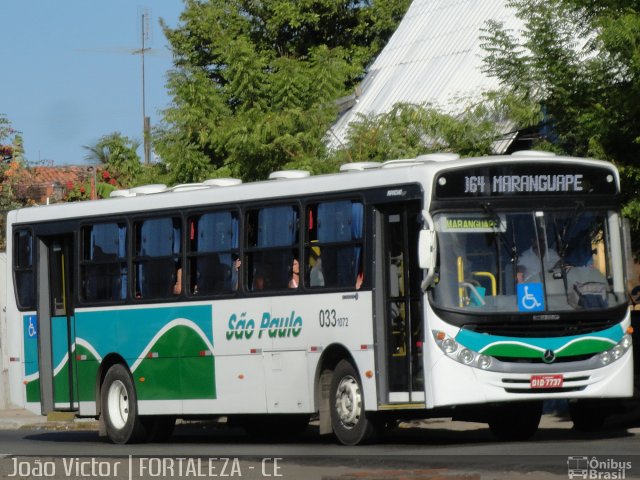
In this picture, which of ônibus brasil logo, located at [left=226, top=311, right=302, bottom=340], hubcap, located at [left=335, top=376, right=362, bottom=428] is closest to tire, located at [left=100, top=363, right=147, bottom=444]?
ônibus brasil logo, located at [left=226, top=311, right=302, bottom=340]

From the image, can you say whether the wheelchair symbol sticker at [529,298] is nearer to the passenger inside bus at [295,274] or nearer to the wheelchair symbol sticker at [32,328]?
the passenger inside bus at [295,274]

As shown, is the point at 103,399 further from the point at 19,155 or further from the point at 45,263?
the point at 19,155

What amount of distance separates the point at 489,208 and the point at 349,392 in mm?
2479

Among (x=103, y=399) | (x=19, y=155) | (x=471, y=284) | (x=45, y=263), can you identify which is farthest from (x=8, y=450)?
(x=19, y=155)

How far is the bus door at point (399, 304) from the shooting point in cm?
1644

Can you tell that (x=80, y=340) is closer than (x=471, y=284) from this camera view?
No

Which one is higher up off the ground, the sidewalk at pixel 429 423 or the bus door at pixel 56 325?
→ the bus door at pixel 56 325

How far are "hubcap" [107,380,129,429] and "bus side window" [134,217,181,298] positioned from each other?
129 cm

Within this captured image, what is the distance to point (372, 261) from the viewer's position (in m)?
16.8

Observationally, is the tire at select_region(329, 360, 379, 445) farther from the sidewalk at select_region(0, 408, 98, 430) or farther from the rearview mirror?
the sidewalk at select_region(0, 408, 98, 430)

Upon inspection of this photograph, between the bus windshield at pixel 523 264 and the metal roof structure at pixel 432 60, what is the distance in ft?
38.1

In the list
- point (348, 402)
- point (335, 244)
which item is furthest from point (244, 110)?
point (348, 402)

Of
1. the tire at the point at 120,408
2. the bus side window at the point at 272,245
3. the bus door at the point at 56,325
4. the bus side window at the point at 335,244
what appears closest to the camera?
the bus side window at the point at 335,244

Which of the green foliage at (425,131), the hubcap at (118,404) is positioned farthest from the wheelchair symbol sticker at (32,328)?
the green foliage at (425,131)
